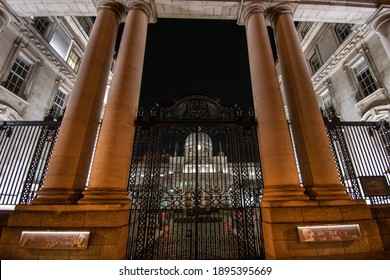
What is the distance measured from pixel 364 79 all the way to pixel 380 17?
19.5 feet

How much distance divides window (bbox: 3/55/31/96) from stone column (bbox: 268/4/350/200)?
16603mm

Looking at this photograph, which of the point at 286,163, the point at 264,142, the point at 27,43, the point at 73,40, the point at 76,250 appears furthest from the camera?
the point at 73,40

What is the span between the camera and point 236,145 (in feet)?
23.9

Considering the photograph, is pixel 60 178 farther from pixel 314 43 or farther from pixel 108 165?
pixel 314 43

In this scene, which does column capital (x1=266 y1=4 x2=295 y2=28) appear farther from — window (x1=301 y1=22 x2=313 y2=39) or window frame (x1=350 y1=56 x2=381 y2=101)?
window (x1=301 y1=22 x2=313 y2=39)

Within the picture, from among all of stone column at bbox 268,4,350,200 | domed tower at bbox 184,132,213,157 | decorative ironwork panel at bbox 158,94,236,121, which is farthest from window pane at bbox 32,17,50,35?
stone column at bbox 268,4,350,200

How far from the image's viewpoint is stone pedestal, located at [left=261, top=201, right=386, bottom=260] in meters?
5.01

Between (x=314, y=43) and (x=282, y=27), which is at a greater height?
(x=314, y=43)

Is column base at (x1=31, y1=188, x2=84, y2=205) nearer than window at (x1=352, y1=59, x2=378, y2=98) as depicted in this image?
Yes

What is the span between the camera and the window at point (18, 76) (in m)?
12.9

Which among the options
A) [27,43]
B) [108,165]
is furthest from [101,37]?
[27,43]
